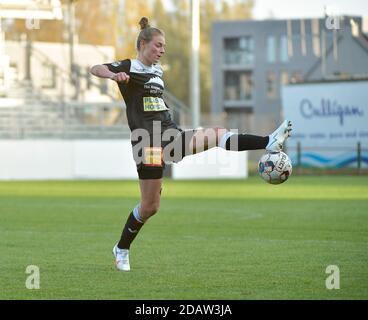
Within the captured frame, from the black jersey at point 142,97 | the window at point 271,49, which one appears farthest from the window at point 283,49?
the black jersey at point 142,97

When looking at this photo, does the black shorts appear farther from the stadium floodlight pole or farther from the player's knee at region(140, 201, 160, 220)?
the stadium floodlight pole

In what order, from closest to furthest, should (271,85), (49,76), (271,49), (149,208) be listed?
(149,208) < (49,76) < (271,85) < (271,49)

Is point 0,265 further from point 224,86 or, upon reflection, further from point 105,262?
point 224,86

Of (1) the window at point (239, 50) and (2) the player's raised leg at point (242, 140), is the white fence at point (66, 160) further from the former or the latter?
(1) the window at point (239, 50)

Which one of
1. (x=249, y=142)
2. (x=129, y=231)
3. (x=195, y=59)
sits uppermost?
(x=195, y=59)

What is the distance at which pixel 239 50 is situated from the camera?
81688 millimetres

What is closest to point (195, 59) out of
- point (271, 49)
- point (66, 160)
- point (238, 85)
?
point (66, 160)

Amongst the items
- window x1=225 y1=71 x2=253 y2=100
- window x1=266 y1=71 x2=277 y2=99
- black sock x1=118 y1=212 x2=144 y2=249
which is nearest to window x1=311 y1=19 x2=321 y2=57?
window x1=266 y1=71 x2=277 y2=99

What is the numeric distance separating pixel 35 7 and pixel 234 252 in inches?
781

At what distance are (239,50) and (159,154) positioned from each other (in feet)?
239

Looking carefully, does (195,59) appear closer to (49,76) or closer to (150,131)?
(49,76)

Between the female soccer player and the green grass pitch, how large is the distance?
0.82 m

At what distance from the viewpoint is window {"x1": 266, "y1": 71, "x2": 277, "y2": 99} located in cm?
7888

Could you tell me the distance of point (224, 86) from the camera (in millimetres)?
81062
